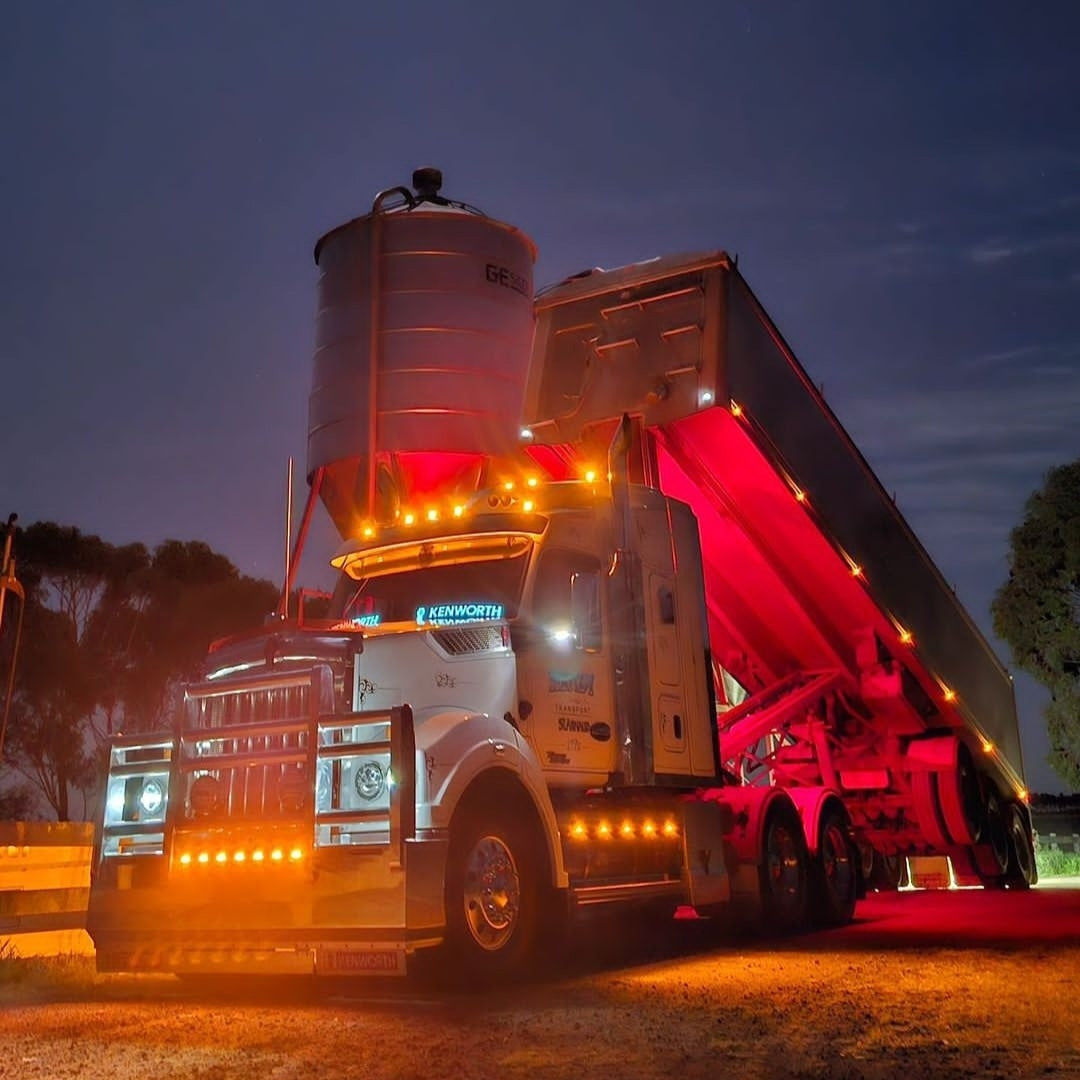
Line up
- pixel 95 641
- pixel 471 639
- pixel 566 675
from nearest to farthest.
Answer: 1. pixel 471 639
2. pixel 566 675
3. pixel 95 641

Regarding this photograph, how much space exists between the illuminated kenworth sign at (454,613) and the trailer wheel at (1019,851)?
864 cm

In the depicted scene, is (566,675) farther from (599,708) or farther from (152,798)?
(152,798)

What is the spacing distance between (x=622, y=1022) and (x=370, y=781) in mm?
1806

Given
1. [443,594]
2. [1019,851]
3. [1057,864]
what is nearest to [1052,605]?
[1057,864]

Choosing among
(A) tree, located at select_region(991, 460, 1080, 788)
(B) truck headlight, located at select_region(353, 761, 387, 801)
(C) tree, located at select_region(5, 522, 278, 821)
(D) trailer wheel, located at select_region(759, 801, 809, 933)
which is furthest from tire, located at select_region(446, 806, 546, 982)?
(C) tree, located at select_region(5, 522, 278, 821)

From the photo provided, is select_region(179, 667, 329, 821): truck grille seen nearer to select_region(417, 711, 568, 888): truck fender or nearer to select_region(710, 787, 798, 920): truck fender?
select_region(417, 711, 568, 888): truck fender

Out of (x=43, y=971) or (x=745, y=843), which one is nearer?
(x=43, y=971)

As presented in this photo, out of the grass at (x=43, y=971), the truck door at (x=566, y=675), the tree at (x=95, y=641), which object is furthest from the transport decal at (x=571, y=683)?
the tree at (x=95, y=641)

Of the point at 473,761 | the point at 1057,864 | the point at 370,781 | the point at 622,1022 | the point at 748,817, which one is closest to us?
the point at 622,1022

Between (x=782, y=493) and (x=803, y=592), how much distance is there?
53.6 inches

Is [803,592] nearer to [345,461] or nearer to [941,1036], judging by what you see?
[941,1036]

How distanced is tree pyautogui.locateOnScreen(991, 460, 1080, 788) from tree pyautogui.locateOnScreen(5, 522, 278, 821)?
19311 mm

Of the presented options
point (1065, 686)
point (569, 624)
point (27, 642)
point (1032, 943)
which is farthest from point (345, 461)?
point (27, 642)

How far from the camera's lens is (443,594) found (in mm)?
8531
